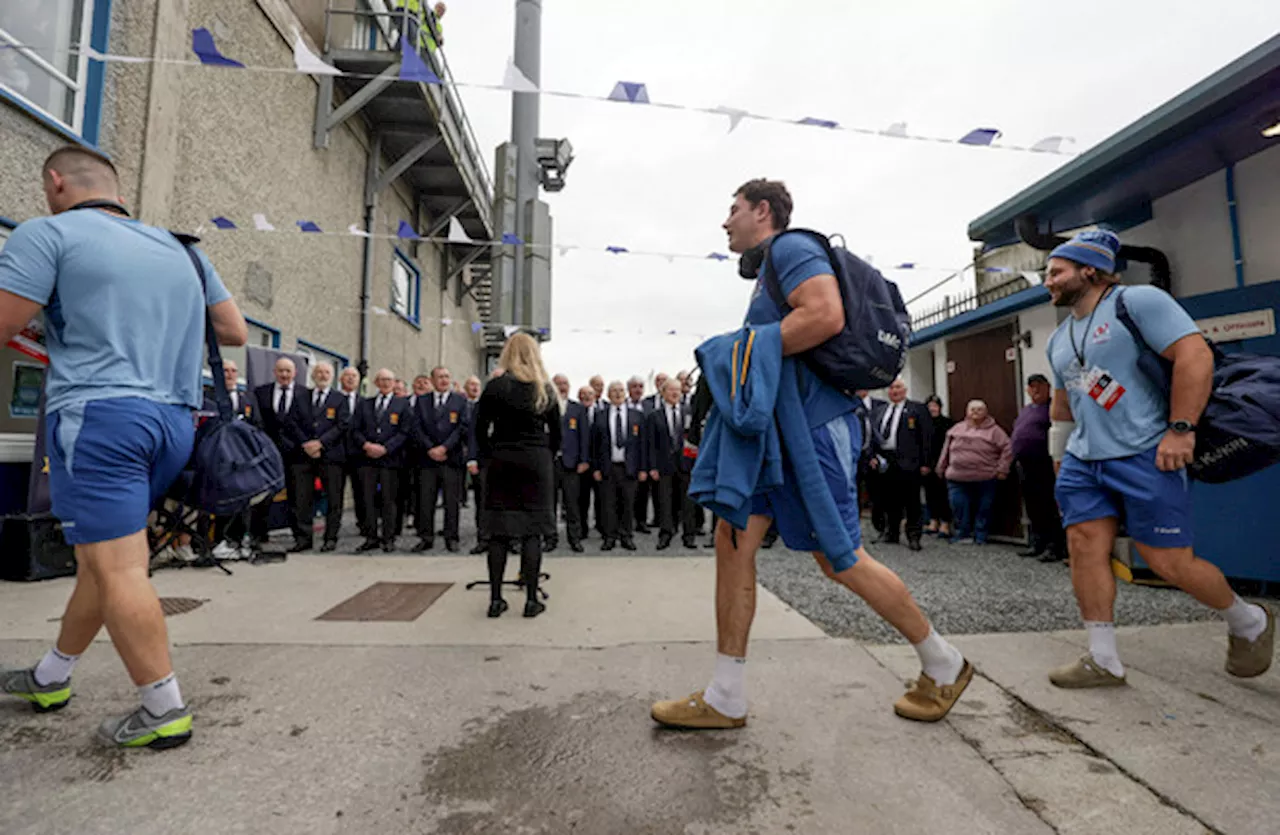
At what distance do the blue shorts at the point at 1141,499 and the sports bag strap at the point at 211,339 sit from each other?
332cm

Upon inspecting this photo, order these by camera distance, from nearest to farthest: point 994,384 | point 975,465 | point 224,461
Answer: point 224,461 → point 975,465 → point 994,384

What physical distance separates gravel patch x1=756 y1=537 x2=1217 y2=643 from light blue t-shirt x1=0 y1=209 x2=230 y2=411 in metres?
3.02

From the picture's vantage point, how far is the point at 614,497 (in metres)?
7.09

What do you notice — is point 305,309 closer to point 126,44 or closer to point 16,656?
point 126,44

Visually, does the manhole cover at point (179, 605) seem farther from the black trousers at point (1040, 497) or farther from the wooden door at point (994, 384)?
the wooden door at point (994, 384)

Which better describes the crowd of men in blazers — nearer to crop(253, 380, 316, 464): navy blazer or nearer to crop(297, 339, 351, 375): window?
crop(253, 380, 316, 464): navy blazer

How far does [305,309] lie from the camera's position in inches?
340

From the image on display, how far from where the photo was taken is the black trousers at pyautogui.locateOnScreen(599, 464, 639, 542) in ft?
22.4

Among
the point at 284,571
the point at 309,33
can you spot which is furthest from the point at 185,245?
the point at 309,33

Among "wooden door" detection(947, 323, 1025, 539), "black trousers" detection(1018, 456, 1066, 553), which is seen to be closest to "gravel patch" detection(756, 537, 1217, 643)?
"black trousers" detection(1018, 456, 1066, 553)

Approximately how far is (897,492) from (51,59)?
862 cm

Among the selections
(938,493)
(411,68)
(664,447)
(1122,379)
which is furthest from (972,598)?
(411,68)

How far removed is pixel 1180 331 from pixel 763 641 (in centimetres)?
206

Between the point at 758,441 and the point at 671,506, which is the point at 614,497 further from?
the point at 758,441
